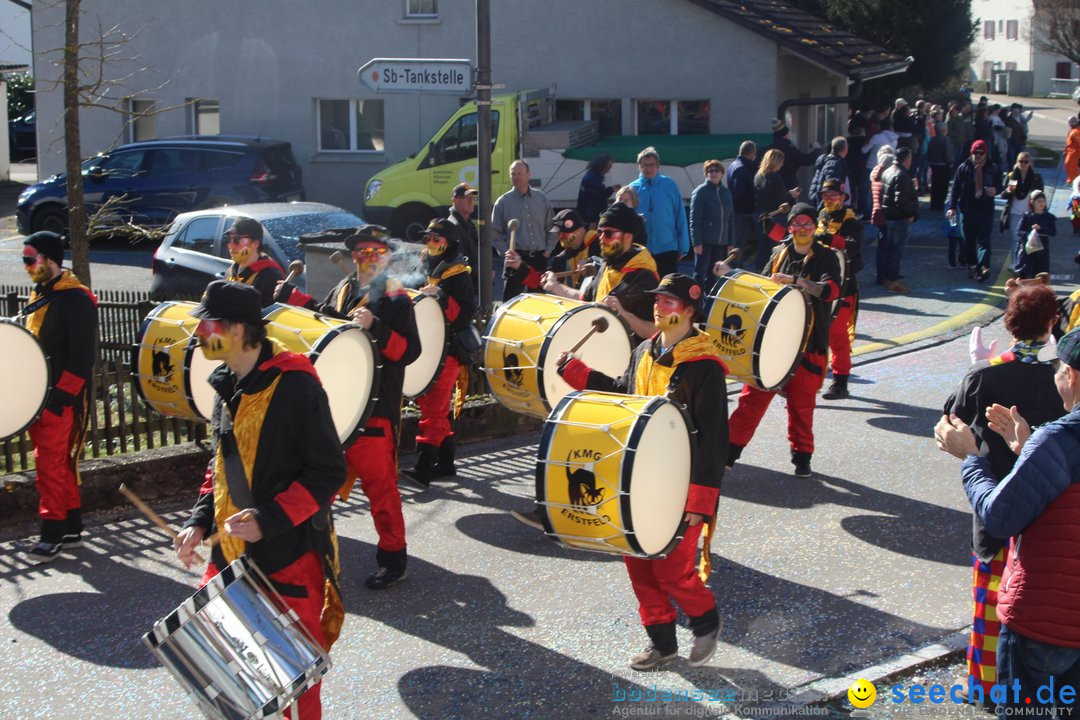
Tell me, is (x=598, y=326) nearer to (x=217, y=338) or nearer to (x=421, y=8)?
(x=217, y=338)

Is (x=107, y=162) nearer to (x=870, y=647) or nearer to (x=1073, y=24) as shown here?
(x=870, y=647)

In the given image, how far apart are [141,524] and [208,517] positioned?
3421 mm

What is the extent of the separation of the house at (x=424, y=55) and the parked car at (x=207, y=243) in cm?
672

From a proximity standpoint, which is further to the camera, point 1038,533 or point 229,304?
point 229,304

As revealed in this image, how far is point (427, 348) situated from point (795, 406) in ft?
8.06

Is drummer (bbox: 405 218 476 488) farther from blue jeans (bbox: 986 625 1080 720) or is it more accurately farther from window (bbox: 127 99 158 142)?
window (bbox: 127 99 158 142)

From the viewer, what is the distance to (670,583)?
5781 millimetres

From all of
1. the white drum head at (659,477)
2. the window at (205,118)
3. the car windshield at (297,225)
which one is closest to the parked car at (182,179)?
the window at (205,118)

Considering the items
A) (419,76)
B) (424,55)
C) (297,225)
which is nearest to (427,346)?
(419,76)

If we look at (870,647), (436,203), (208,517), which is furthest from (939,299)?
(208,517)

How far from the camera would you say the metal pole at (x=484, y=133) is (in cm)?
1042

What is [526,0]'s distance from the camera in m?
21.9

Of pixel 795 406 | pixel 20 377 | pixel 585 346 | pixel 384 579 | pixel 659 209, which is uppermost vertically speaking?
pixel 659 209

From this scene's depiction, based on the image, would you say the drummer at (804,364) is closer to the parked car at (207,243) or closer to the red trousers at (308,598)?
the red trousers at (308,598)
